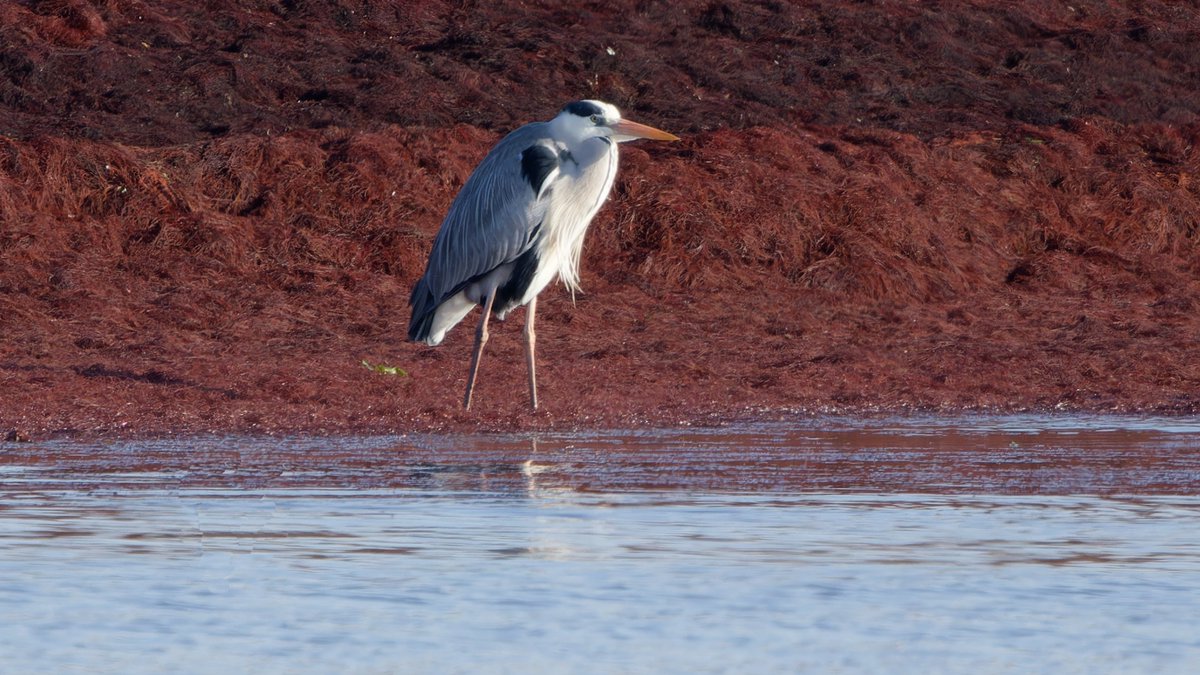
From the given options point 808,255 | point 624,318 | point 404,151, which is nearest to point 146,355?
point 624,318

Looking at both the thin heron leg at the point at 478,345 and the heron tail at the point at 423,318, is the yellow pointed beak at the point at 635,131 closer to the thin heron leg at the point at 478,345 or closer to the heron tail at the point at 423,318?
the thin heron leg at the point at 478,345

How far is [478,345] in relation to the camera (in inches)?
434

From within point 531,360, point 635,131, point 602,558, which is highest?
point 635,131

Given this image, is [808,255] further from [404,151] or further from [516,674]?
[516,674]

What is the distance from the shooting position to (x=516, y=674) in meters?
4.50

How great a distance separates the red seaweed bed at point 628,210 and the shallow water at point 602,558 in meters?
1.79

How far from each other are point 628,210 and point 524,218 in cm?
474

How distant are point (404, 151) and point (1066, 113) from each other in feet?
25.0

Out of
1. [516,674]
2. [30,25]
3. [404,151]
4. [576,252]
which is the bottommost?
[516,674]

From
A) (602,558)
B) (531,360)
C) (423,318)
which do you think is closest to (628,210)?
(423,318)

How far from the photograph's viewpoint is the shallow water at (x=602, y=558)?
4727 mm

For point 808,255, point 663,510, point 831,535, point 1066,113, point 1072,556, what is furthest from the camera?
point 1066,113

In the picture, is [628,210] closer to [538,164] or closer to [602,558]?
[538,164]

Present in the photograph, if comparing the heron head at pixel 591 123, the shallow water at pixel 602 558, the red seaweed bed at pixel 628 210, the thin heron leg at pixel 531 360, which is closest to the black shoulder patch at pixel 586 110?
the heron head at pixel 591 123
